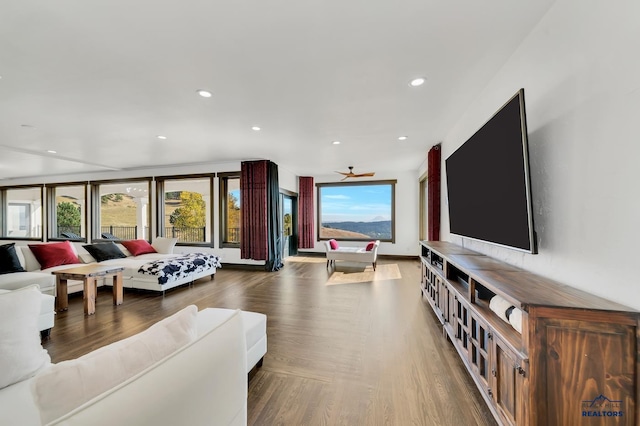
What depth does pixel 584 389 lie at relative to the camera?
1103 mm

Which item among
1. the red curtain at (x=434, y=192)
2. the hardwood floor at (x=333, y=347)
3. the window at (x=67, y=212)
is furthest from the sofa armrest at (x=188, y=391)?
the window at (x=67, y=212)

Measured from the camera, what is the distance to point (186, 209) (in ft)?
25.2

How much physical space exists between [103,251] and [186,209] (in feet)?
9.98

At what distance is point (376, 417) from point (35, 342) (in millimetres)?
1985

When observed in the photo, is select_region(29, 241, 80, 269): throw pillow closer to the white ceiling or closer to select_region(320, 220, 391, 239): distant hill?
the white ceiling

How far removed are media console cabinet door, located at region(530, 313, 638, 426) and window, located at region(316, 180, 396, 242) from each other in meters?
6.73

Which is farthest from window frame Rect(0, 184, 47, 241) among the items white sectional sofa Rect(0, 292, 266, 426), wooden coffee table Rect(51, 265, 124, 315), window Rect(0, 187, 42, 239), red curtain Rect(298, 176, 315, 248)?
white sectional sofa Rect(0, 292, 266, 426)

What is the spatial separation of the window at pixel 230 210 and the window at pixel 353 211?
9.05 feet

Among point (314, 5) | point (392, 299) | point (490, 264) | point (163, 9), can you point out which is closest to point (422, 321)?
point (392, 299)

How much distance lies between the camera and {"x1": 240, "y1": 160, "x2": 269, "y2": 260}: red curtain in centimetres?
577

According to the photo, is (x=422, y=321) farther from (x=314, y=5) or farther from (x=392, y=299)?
(x=314, y=5)

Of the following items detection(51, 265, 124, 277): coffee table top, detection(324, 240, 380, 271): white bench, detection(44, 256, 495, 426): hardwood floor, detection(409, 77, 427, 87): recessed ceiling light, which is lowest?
detection(44, 256, 495, 426): hardwood floor

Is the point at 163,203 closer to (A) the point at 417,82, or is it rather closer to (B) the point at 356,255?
(B) the point at 356,255

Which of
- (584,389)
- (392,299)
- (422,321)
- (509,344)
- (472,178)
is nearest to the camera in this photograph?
(584,389)
